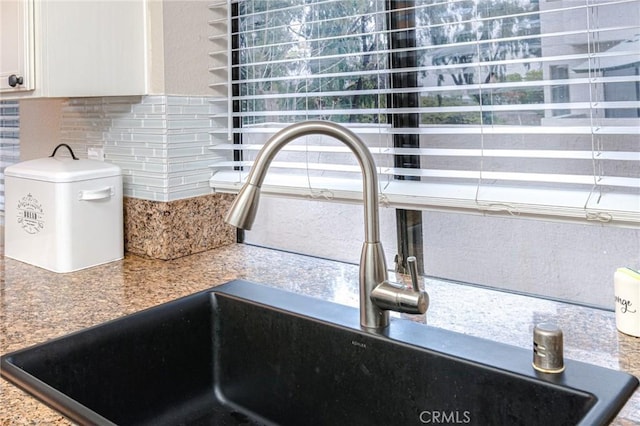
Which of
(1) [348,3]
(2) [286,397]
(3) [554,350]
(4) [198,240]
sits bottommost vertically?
(2) [286,397]

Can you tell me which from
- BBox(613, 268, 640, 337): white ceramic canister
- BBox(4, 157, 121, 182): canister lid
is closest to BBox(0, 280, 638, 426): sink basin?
BBox(613, 268, 640, 337): white ceramic canister

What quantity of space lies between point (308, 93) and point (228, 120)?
340mm

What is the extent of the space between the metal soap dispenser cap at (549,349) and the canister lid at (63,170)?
116 centimetres

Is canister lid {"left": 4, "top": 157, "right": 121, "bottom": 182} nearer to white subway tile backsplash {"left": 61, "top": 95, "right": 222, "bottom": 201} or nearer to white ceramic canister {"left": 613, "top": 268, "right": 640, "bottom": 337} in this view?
white subway tile backsplash {"left": 61, "top": 95, "right": 222, "bottom": 201}

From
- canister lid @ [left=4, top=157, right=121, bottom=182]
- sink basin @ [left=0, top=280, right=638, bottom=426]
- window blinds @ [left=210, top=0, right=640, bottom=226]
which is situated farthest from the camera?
canister lid @ [left=4, top=157, right=121, bottom=182]

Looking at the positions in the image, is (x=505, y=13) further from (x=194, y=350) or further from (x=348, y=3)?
(x=194, y=350)

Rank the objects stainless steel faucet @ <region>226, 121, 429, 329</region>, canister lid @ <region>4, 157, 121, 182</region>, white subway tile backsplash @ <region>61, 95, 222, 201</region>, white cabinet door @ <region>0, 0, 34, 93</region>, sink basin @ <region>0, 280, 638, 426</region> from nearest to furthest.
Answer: sink basin @ <region>0, 280, 638, 426</region>, stainless steel faucet @ <region>226, 121, 429, 329</region>, white cabinet door @ <region>0, 0, 34, 93</region>, canister lid @ <region>4, 157, 121, 182</region>, white subway tile backsplash @ <region>61, 95, 222, 201</region>

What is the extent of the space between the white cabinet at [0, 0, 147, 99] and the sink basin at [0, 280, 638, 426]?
614 millimetres

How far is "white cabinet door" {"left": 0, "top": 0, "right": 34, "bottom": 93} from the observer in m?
1.25

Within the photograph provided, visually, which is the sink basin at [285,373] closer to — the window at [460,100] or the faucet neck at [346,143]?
the faucet neck at [346,143]

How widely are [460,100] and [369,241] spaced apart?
1.58 ft

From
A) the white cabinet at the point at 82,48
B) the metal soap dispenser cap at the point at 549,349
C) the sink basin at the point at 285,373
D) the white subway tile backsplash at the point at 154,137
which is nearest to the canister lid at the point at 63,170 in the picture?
the white subway tile backsplash at the point at 154,137

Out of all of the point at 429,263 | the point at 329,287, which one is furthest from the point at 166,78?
the point at 429,263

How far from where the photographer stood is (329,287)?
1276 mm
